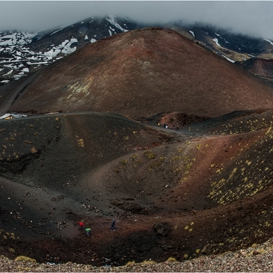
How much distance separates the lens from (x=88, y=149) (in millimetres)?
52531

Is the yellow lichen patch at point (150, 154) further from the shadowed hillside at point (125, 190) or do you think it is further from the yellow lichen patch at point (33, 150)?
the yellow lichen patch at point (33, 150)

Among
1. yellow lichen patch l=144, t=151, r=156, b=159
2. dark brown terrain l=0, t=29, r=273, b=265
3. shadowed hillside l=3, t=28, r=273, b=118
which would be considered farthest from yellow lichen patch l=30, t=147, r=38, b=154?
shadowed hillside l=3, t=28, r=273, b=118

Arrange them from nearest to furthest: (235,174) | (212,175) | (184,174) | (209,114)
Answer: (235,174) < (212,175) < (184,174) < (209,114)

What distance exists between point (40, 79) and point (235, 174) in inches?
3915

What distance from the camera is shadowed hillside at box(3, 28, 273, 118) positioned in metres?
93.9

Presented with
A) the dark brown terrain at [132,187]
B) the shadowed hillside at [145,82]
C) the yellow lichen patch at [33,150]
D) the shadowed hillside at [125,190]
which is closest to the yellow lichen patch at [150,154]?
the dark brown terrain at [132,187]

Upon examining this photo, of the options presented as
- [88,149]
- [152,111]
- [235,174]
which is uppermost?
[235,174]

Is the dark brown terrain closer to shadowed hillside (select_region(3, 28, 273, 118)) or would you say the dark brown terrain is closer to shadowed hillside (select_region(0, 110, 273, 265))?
shadowed hillside (select_region(0, 110, 273, 265))

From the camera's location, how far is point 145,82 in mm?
101438

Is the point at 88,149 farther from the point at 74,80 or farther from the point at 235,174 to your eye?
the point at 74,80

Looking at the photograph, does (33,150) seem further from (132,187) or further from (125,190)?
(132,187)

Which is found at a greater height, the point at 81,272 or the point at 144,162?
the point at 81,272

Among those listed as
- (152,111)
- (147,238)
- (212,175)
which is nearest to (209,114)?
(152,111)

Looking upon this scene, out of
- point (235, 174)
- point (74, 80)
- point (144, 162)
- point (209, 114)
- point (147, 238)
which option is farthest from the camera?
point (74, 80)
